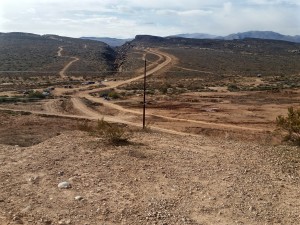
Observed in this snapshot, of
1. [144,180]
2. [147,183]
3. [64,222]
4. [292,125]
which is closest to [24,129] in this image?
[144,180]

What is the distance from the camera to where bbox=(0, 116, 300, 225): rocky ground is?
10008mm

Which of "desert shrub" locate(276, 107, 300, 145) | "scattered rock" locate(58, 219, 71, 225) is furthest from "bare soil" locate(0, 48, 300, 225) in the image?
"desert shrub" locate(276, 107, 300, 145)

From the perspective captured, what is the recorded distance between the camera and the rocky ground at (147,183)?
10.0m

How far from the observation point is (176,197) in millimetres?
11094

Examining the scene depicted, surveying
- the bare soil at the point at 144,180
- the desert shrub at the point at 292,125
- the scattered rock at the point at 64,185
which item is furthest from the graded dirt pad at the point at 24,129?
the desert shrub at the point at 292,125

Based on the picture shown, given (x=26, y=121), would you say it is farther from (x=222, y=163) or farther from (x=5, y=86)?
(x=5, y=86)

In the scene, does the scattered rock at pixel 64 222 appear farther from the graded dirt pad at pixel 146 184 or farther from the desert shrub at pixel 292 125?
the desert shrub at pixel 292 125

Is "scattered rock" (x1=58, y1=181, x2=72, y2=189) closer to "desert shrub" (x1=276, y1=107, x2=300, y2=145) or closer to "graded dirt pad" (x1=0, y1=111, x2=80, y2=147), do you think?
"graded dirt pad" (x1=0, y1=111, x2=80, y2=147)

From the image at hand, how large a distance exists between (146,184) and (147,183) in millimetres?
92

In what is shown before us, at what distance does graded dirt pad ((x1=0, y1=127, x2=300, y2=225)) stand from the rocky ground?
2 cm

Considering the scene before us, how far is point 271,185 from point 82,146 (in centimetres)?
711

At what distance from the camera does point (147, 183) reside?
12125mm

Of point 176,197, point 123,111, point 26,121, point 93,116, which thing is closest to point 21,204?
point 176,197

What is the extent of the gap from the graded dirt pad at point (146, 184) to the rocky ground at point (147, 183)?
0.02 metres
